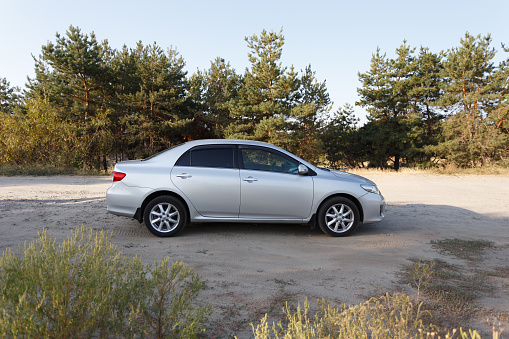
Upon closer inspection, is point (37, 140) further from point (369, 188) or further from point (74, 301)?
point (74, 301)

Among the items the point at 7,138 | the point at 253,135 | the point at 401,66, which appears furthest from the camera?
the point at 401,66

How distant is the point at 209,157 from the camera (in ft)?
21.4

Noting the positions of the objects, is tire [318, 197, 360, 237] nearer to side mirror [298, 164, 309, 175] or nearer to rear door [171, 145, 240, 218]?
side mirror [298, 164, 309, 175]

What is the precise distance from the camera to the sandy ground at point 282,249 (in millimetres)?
3660

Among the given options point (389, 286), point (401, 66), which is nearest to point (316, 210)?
point (389, 286)

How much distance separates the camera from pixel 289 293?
3.73 m

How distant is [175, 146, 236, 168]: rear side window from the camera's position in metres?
6.45

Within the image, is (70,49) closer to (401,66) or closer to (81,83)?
(81,83)

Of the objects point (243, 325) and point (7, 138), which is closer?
point (243, 325)

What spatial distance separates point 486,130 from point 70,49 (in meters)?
33.7

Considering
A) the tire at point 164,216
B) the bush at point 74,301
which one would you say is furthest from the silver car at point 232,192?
the bush at point 74,301

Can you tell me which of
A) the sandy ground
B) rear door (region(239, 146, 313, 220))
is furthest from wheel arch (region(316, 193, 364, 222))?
the sandy ground

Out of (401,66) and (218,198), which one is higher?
(401,66)

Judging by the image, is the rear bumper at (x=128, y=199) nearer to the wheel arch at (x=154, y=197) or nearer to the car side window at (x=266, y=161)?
the wheel arch at (x=154, y=197)
